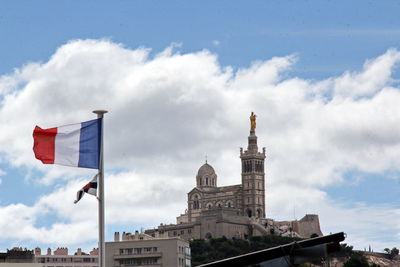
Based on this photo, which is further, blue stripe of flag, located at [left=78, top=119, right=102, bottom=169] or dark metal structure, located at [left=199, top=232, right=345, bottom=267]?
blue stripe of flag, located at [left=78, top=119, right=102, bottom=169]

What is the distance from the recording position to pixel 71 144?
28594 millimetres

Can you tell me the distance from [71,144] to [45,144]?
72 centimetres

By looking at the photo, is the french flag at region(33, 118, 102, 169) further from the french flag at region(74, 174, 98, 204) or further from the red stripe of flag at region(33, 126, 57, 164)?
the french flag at region(74, 174, 98, 204)

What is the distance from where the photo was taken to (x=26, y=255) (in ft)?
506

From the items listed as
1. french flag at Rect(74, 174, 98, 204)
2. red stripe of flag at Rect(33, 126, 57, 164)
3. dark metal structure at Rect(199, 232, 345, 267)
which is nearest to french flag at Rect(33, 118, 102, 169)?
red stripe of flag at Rect(33, 126, 57, 164)

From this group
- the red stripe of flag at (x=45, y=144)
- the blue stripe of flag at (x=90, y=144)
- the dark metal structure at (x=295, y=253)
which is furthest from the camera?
the red stripe of flag at (x=45, y=144)

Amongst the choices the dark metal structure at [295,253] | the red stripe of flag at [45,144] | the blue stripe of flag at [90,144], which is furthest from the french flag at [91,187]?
the dark metal structure at [295,253]

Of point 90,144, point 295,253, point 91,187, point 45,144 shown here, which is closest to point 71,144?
point 90,144

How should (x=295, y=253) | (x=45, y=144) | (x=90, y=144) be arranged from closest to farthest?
1. (x=295, y=253)
2. (x=90, y=144)
3. (x=45, y=144)

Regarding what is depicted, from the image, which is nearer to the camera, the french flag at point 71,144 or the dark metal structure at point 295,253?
the dark metal structure at point 295,253

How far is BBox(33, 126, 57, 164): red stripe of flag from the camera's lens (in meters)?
28.4

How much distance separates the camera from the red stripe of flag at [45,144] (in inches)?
1117

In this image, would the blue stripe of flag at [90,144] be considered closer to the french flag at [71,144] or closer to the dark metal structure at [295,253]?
the french flag at [71,144]

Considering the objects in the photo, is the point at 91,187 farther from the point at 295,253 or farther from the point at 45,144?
the point at 295,253
